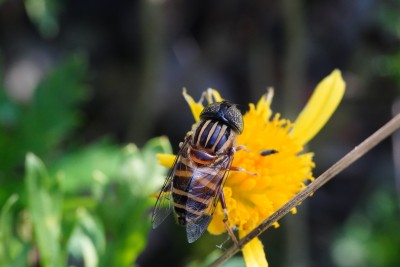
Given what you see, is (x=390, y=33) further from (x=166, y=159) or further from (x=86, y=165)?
(x=166, y=159)

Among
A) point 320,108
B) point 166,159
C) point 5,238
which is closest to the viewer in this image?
point 166,159

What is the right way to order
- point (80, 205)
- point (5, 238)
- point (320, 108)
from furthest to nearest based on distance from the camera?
point (80, 205) → point (320, 108) → point (5, 238)

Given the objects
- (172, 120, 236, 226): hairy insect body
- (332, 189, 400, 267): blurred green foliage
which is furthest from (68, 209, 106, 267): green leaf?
(332, 189, 400, 267): blurred green foliage

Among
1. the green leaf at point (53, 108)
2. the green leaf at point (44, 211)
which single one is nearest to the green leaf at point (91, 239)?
the green leaf at point (44, 211)

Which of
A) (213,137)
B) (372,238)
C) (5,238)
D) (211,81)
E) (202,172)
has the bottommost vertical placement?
(202,172)

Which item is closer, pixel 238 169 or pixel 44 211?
pixel 238 169

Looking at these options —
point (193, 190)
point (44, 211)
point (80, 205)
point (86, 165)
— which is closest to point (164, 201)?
point (193, 190)

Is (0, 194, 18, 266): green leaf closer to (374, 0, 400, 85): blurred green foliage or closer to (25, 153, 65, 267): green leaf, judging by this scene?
(25, 153, 65, 267): green leaf
